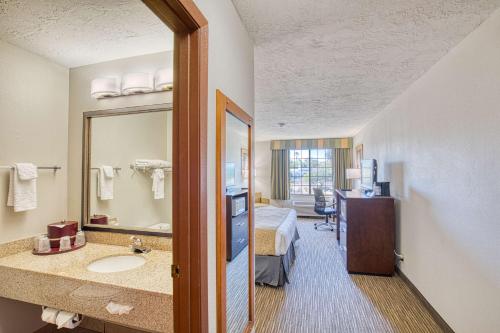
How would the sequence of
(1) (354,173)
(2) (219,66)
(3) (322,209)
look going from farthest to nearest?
(3) (322,209)
(1) (354,173)
(2) (219,66)

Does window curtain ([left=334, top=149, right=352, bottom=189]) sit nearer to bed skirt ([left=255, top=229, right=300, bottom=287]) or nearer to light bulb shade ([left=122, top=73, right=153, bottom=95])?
bed skirt ([left=255, top=229, right=300, bottom=287])

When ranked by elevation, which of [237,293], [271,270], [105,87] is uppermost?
[105,87]

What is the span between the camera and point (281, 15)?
59.3 inches

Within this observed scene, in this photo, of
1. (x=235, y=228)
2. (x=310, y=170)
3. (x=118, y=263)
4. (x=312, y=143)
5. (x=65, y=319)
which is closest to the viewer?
(x=65, y=319)

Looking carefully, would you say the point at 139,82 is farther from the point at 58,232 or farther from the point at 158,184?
the point at 58,232

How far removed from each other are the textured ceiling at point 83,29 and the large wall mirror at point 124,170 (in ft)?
1.48

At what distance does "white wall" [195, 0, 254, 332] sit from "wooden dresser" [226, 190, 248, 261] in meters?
0.25

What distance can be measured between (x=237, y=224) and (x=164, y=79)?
3.90 feet

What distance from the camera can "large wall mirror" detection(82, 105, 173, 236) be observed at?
1.92 metres

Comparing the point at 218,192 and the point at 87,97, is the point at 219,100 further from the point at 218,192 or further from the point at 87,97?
the point at 87,97

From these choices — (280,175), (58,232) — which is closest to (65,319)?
(58,232)

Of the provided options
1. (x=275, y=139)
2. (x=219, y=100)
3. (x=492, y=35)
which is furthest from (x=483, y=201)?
(x=275, y=139)

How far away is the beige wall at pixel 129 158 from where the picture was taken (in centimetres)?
192

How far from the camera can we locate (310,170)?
23.9 feet
